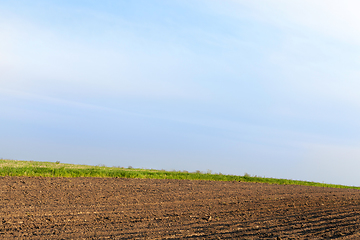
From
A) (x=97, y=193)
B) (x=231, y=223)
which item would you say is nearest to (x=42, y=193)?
(x=97, y=193)

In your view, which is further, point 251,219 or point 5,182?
point 5,182

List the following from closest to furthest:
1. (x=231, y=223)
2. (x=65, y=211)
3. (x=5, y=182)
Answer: (x=231, y=223) < (x=65, y=211) < (x=5, y=182)

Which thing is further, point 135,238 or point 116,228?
point 116,228

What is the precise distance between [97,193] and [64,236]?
6.93m

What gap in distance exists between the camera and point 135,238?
350 inches

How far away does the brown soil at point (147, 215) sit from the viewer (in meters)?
9.59

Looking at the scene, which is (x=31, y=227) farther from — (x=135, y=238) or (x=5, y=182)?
(x=5, y=182)

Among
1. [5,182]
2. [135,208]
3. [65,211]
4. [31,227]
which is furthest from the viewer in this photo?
[5,182]

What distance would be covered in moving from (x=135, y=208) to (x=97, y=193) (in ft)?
11.2

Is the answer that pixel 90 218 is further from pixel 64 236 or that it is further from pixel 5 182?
pixel 5 182

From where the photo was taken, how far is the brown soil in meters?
9.59

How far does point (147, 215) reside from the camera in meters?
12.2

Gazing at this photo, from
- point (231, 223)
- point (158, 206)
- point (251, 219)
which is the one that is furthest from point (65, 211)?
point (251, 219)

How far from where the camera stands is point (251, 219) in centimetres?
1225
